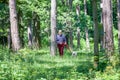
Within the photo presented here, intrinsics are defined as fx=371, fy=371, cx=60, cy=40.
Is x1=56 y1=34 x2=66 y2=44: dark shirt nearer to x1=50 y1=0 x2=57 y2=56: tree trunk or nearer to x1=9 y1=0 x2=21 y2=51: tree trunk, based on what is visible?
x1=50 y1=0 x2=57 y2=56: tree trunk

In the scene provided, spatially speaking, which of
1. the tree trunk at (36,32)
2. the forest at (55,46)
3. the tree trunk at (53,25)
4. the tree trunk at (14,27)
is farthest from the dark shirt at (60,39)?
the tree trunk at (36,32)

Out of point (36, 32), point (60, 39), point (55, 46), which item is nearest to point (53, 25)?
point (60, 39)

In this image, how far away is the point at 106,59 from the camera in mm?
13320

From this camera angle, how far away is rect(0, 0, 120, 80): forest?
34.4 ft

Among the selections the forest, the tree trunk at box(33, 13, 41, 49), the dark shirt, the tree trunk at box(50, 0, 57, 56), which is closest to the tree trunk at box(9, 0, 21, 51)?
the forest

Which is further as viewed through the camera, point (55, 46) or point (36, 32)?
point (36, 32)

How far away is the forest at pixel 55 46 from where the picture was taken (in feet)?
34.4

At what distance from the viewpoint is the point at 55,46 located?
20547mm

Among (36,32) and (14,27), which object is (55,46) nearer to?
(14,27)

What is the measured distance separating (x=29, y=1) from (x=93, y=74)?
78.3ft

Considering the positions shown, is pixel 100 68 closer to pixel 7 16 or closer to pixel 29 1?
pixel 29 1

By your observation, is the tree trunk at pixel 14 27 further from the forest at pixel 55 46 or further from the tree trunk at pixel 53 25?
the tree trunk at pixel 53 25

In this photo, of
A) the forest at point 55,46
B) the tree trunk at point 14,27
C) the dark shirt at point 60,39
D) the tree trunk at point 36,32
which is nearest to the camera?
the forest at point 55,46

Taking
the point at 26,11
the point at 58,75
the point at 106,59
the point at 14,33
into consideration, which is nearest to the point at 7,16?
the point at 26,11
